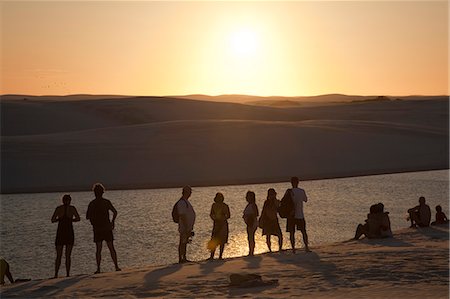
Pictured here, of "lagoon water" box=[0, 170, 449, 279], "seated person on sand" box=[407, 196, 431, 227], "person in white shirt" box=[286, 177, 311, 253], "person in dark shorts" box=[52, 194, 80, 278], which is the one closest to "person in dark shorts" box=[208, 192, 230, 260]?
"person in white shirt" box=[286, 177, 311, 253]

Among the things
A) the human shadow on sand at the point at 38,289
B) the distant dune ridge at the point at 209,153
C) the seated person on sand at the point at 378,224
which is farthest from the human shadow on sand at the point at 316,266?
the distant dune ridge at the point at 209,153

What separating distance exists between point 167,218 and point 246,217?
11797 millimetres

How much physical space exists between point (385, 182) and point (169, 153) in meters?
14.8

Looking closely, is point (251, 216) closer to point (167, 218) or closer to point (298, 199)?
point (298, 199)

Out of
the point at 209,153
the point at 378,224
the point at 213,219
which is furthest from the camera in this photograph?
the point at 209,153

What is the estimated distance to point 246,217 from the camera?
16516 mm

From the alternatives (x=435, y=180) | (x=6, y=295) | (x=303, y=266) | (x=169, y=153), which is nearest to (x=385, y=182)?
(x=435, y=180)

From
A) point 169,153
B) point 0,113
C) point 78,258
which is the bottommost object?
point 78,258

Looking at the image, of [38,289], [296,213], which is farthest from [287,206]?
[38,289]

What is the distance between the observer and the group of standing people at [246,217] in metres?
15.4

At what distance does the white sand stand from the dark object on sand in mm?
116

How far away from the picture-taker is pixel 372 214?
1786 centimetres

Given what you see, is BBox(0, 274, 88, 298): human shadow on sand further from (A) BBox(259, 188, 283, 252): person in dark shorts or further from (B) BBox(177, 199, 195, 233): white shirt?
(A) BBox(259, 188, 283, 252): person in dark shorts

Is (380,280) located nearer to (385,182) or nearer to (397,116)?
(385,182)
